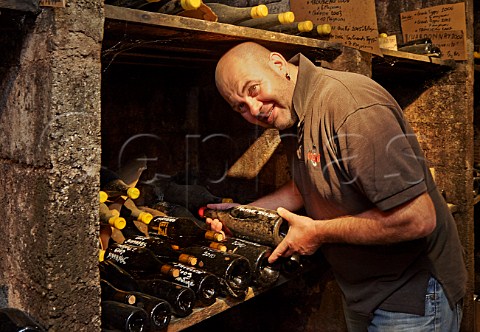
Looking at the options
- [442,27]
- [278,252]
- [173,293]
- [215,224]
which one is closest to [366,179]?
[278,252]

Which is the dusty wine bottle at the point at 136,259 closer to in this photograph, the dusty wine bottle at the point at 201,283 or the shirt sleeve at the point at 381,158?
the dusty wine bottle at the point at 201,283

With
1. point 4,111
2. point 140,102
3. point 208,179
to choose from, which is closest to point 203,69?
point 140,102

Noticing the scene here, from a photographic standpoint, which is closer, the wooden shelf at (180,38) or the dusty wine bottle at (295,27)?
the wooden shelf at (180,38)

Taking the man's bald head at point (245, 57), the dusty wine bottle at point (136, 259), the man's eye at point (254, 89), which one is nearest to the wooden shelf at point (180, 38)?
the man's bald head at point (245, 57)

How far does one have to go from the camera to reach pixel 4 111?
3.55 ft

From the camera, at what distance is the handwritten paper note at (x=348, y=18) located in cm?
170

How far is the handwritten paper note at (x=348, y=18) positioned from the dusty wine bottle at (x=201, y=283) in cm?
90

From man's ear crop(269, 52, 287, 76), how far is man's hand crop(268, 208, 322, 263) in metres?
0.41

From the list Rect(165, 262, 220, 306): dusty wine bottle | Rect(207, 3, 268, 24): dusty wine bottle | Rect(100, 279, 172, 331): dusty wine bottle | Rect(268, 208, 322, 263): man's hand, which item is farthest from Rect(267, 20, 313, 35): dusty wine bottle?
Rect(100, 279, 172, 331): dusty wine bottle

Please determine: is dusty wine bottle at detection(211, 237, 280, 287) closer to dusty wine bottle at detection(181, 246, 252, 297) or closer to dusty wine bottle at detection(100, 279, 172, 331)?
dusty wine bottle at detection(181, 246, 252, 297)

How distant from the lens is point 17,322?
96 cm

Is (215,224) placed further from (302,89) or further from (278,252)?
(302,89)

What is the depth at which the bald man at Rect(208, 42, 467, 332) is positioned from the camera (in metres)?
1.17

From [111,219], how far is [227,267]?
1.15 ft
